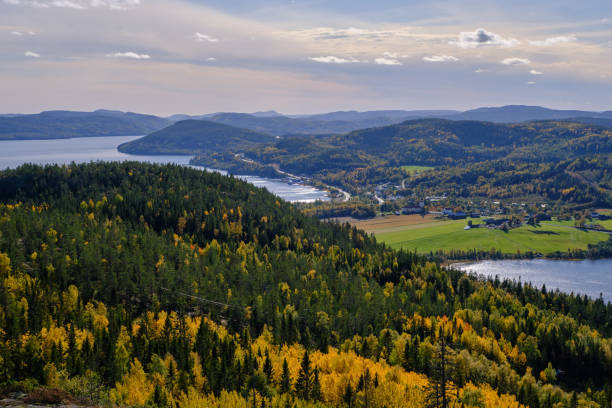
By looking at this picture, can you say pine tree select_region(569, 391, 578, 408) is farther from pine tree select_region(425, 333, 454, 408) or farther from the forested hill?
pine tree select_region(425, 333, 454, 408)

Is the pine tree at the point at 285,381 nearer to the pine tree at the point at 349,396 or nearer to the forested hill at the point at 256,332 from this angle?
the forested hill at the point at 256,332

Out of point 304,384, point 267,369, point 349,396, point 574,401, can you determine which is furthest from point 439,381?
point 574,401

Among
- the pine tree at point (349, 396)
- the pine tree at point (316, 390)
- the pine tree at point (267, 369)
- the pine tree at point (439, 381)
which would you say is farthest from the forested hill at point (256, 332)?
the pine tree at point (439, 381)

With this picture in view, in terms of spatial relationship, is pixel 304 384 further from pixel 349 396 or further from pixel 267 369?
pixel 349 396

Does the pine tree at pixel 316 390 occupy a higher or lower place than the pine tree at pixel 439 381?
lower

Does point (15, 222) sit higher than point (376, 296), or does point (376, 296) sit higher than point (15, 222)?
point (15, 222)

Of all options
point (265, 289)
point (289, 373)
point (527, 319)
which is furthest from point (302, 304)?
point (527, 319)

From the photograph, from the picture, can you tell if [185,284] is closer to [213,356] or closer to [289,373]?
[213,356]

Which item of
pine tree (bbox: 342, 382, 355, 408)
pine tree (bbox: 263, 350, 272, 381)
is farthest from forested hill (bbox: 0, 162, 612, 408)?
pine tree (bbox: 263, 350, 272, 381)
